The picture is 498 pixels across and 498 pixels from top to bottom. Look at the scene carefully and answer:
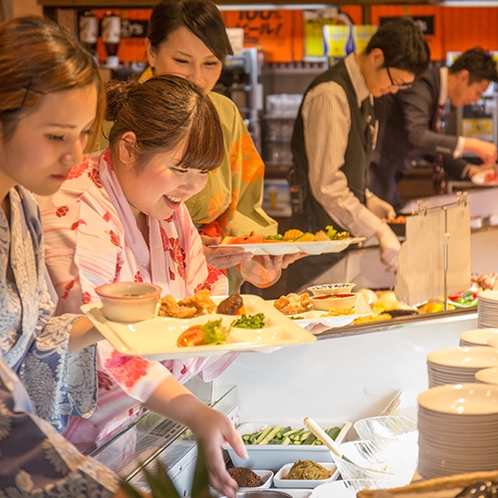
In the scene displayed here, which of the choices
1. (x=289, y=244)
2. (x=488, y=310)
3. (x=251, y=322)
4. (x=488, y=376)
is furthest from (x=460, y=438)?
(x=289, y=244)

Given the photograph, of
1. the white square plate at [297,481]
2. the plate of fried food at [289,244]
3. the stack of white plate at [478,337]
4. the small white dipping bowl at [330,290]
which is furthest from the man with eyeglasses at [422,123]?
the stack of white plate at [478,337]

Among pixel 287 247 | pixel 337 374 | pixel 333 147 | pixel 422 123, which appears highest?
pixel 422 123

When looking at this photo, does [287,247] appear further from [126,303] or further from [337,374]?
[126,303]

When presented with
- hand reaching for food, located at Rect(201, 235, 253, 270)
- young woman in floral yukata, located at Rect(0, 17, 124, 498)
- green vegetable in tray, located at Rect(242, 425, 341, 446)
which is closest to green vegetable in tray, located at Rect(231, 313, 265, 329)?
young woman in floral yukata, located at Rect(0, 17, 124, 498)

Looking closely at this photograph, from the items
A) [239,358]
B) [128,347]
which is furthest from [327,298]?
[128,347]

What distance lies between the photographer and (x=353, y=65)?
4125 millimetres

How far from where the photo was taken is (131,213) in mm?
2025

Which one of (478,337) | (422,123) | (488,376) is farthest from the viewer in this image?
(422,123)

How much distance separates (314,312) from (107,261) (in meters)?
0.61

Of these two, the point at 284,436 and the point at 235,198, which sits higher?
the point at 235,198

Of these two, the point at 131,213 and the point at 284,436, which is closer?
the point at 131,213

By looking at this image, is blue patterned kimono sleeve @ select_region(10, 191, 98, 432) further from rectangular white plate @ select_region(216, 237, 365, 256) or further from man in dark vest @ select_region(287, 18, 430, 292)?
man in dark vest @ select_region(287, 18, 430, 292)

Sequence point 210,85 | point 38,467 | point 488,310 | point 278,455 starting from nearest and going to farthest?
1. point 38,467
2. point 488,310
3. point 278,455
4. point 210,85

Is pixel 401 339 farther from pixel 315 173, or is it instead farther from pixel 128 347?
pixel 315 173
